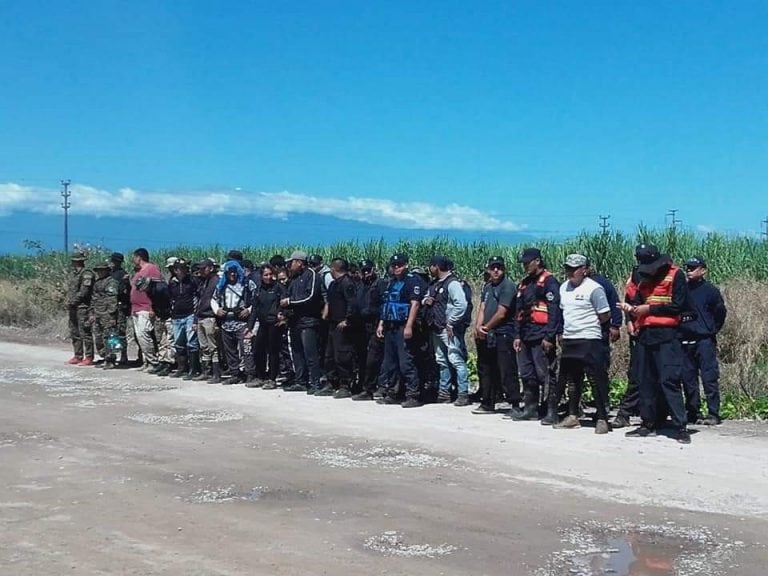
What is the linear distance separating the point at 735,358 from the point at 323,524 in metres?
8.35

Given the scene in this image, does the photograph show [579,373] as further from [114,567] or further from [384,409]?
[114,567]

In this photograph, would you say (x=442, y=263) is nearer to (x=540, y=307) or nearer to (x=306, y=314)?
(x=540, y=307)

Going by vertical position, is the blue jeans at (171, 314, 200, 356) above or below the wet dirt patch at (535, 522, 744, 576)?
above

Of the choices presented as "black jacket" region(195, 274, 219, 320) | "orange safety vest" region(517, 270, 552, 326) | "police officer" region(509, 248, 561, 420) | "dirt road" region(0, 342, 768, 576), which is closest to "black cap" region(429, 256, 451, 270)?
"police officer" region(509, 248, 561, 420)

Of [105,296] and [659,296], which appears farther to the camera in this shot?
[105,296]

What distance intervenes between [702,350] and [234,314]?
698 cm

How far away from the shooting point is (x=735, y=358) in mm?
13016

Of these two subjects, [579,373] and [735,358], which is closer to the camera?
[579,373]

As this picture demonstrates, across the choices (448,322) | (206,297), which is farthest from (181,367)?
(448,322)

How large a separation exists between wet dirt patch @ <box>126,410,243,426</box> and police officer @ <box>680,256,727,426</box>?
5282mm

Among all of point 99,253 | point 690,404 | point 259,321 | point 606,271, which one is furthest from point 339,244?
point 690,404

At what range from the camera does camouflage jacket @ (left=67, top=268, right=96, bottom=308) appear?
651 inches

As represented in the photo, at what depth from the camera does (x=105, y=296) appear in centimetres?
1612

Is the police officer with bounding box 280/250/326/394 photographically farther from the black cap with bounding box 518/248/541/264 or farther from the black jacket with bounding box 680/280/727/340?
the black jacket with bounding box 680/280/727/340
